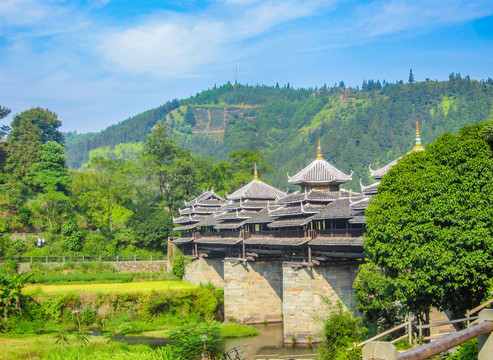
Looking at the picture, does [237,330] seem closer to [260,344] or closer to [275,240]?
[260,344]

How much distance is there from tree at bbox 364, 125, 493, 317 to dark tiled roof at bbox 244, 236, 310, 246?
434 inches

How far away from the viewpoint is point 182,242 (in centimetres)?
4862

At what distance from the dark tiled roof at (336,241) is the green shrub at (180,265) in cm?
2075

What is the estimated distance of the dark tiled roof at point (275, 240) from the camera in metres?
31.0

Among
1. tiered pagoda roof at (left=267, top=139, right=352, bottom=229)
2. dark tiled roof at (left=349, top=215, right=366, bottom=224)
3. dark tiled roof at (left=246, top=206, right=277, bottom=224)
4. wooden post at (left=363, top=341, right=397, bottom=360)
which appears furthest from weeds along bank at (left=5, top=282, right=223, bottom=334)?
wooden post at (left=363, top=341, right=397, bottom=360)

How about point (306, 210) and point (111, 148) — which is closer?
point (306, 210)

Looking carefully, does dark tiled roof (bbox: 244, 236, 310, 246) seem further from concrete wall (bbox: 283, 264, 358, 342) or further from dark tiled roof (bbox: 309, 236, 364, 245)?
concrete wall (bbox: 283, 264, 358, 342)

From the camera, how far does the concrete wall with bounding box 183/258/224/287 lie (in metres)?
45.2

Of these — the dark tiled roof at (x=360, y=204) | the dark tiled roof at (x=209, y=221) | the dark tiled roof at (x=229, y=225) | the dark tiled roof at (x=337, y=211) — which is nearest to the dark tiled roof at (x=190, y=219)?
the dark tiled roof at (x=209, y=221)

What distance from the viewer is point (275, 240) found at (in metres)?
34.2

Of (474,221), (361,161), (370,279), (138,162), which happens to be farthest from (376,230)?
(361,161)

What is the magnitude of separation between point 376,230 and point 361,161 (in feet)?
310

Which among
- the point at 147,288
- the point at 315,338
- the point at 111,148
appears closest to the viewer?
the point at 315,338

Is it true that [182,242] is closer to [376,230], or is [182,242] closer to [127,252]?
[127,252]
